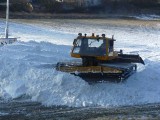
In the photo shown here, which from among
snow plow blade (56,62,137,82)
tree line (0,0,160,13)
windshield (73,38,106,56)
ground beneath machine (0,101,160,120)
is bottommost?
ground beneath machine (0,101,160,120)

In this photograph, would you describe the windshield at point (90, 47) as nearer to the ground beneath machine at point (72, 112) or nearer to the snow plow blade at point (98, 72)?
the snow plow blade at point (98, 72)

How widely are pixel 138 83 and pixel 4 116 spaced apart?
541 centimetres

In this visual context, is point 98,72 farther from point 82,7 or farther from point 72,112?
point 82,7

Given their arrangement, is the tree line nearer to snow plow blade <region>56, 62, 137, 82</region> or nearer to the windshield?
the windshield

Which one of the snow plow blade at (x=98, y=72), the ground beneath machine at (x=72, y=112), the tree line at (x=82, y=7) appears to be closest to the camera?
the ground beneath machine at (x=72, y=112)

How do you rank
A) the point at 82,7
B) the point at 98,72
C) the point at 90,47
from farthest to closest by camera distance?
the point at 82,7 < the point at 90,47 < the point at 98,72

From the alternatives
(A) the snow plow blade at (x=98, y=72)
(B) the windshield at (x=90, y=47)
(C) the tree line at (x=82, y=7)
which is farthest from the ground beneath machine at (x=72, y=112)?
(C) the tree line at (x=82, y=7)

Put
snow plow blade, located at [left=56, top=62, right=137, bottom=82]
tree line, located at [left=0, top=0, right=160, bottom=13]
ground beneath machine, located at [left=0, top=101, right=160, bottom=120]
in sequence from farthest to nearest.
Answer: tree line, located at [left=0, top=0, right=160, bottom=13], snow plow blade, located at [left=56, top=62, right=137, bottom=82], ground beneath machine, located at [left=0, top=101, right=160, bottom=120]

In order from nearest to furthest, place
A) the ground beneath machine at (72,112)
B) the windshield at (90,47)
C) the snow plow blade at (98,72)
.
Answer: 1. the ground beneath machine at (72,112)
2. the snow plow blade at (98,72)
3. the windshield at (90,47)

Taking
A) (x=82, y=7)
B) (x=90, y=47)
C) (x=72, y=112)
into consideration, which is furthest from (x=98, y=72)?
(x=82, y=7)

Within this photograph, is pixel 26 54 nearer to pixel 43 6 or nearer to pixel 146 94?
pixel 146 94

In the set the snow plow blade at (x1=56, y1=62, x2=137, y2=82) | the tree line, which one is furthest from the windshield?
the tree line

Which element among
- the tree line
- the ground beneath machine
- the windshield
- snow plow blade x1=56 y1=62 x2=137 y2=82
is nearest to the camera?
the ground beneath machine

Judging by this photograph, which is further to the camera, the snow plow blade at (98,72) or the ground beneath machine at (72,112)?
the snow plow blade at (98,72)
